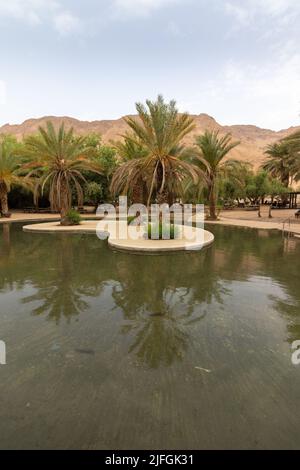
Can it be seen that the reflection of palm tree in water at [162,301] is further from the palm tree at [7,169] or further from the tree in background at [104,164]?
the palm tree at [7,169]

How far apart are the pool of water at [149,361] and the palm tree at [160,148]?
711 centimetres

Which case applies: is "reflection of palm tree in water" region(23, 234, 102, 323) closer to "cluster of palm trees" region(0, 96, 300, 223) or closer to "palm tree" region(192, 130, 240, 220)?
"cluster of palm trees" region(0, 96, 300, 223)

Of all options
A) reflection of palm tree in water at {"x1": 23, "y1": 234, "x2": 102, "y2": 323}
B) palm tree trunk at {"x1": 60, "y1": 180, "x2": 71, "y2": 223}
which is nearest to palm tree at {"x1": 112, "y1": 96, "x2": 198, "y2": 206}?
reflection of palm tree in water at {"x1": 23, "y1": 234, "x2": 102, "y2": 323}

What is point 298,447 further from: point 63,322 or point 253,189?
point 253,189

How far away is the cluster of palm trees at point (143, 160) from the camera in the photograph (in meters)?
14.2

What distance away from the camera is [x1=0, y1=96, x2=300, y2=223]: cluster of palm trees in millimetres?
14227

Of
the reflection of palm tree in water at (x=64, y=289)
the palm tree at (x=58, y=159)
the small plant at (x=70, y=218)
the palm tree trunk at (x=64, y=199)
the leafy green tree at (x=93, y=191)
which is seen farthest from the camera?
the leafy green tree at (x=93, y=191)

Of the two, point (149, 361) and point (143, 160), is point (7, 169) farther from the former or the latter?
point (149, 361)

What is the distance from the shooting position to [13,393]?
3377 mm

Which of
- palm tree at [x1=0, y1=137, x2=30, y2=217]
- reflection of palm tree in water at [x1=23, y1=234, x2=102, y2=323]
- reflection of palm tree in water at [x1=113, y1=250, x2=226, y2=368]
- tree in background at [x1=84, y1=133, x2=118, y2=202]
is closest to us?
reflection of palm tree in water at [x1=113, y1=250, x2=226, y2=368]

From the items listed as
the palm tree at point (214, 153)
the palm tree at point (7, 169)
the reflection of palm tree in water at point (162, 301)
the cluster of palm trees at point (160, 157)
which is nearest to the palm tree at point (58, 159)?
the cluster of palm trees at point (160, 157)

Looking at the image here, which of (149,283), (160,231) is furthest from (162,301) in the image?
(160,231)

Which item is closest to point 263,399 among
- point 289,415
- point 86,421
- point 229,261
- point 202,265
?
point 289,415

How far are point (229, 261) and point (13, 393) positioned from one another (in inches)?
341
